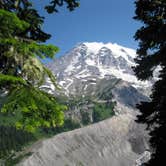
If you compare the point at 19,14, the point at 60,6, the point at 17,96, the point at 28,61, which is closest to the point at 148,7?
the point at 60,6

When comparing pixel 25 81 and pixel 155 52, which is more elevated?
pixel 155 52

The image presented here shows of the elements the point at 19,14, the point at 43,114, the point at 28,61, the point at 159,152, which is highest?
the point at 19,14

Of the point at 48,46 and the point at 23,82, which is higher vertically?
the point at 48,46

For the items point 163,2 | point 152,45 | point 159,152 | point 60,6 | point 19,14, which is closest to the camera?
point 19,14

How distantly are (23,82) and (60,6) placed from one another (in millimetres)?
5288

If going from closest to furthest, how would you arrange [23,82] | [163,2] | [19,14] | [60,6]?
[23,82] < [19,14] < [60,6] < [163,2]

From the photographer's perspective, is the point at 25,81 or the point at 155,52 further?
the point at 155,52

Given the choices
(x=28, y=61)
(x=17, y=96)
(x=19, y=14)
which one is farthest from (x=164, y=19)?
(x=17, y=96)

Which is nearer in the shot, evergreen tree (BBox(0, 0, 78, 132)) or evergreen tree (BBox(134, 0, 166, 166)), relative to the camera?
evergreen tree (BBox(0, 0, 78, 132))

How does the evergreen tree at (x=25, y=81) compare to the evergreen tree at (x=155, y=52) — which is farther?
the evergreen tree at (x=155, y=52)

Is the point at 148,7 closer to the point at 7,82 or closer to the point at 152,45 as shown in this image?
the point at 152,45

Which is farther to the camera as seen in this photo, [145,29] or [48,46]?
[145,29]

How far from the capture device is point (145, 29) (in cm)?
1750

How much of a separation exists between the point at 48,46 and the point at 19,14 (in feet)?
12.4
